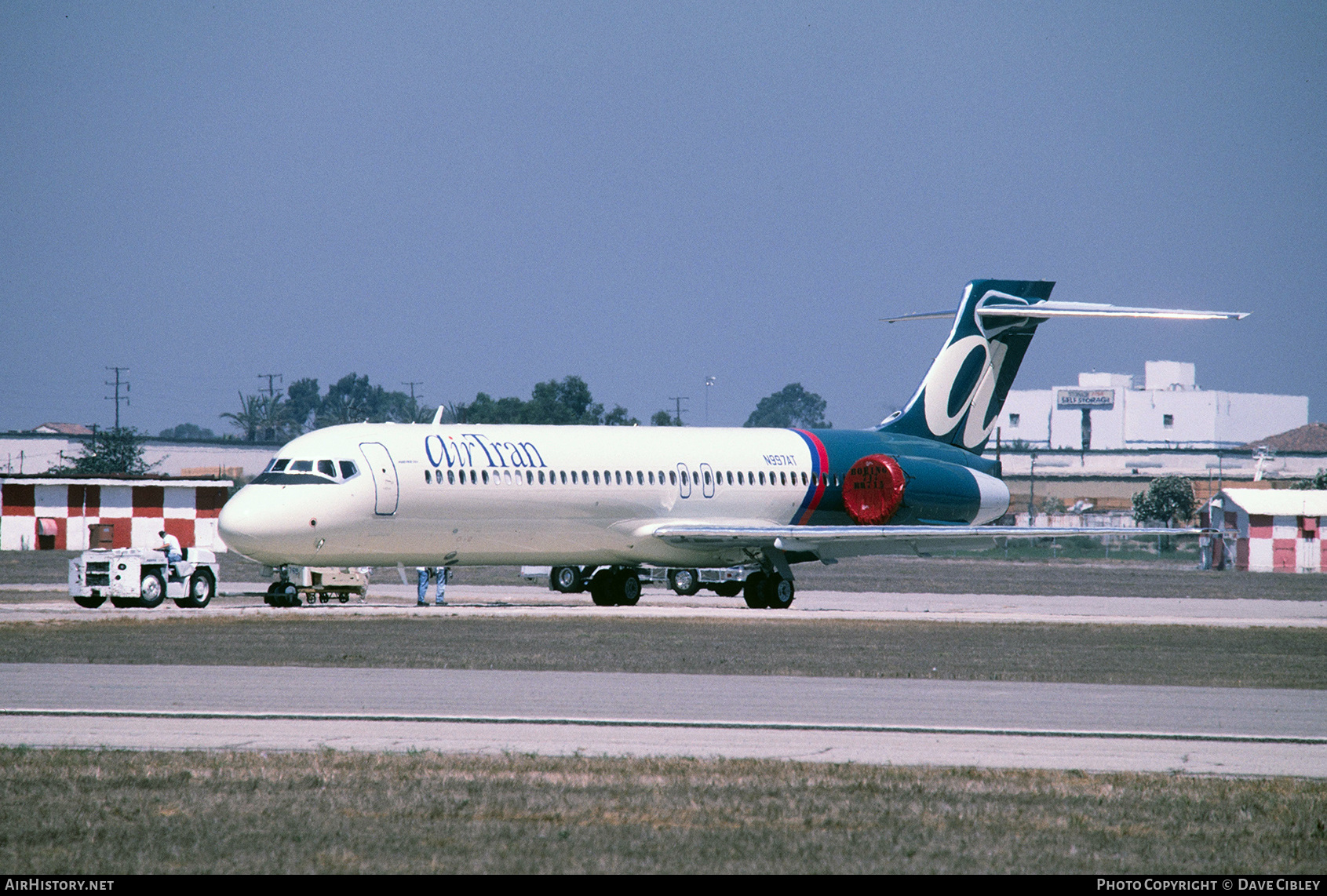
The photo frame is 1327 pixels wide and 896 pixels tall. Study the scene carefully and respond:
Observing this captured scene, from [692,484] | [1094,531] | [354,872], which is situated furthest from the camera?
[692,484]

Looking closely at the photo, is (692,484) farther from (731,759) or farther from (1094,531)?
(731,759)

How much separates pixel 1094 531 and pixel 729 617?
982 cm

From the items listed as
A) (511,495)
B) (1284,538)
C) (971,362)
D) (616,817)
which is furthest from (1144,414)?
(616,817)

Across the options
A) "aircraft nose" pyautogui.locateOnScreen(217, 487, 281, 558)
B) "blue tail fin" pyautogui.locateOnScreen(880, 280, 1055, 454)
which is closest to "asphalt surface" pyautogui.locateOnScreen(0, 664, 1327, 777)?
"aircraft nose" pyautogui.locateOnScreen(217, 487, 281, 558)

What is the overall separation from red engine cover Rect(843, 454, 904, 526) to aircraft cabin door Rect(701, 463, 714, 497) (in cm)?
427

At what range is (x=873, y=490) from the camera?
41156 mm

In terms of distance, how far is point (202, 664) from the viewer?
20.4 metres

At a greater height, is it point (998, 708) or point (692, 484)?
point (692, 484)

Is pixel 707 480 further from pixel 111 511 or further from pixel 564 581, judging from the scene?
pixel 111 511

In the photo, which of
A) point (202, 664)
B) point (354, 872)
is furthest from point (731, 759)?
point (202, 664)

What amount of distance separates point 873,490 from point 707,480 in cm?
483

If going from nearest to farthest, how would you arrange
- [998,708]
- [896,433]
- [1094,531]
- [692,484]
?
[998,708] < [1094,531] < [692,484] < [896,433]

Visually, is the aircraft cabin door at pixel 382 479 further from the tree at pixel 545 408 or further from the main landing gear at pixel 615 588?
the tree at pixel 545 408
